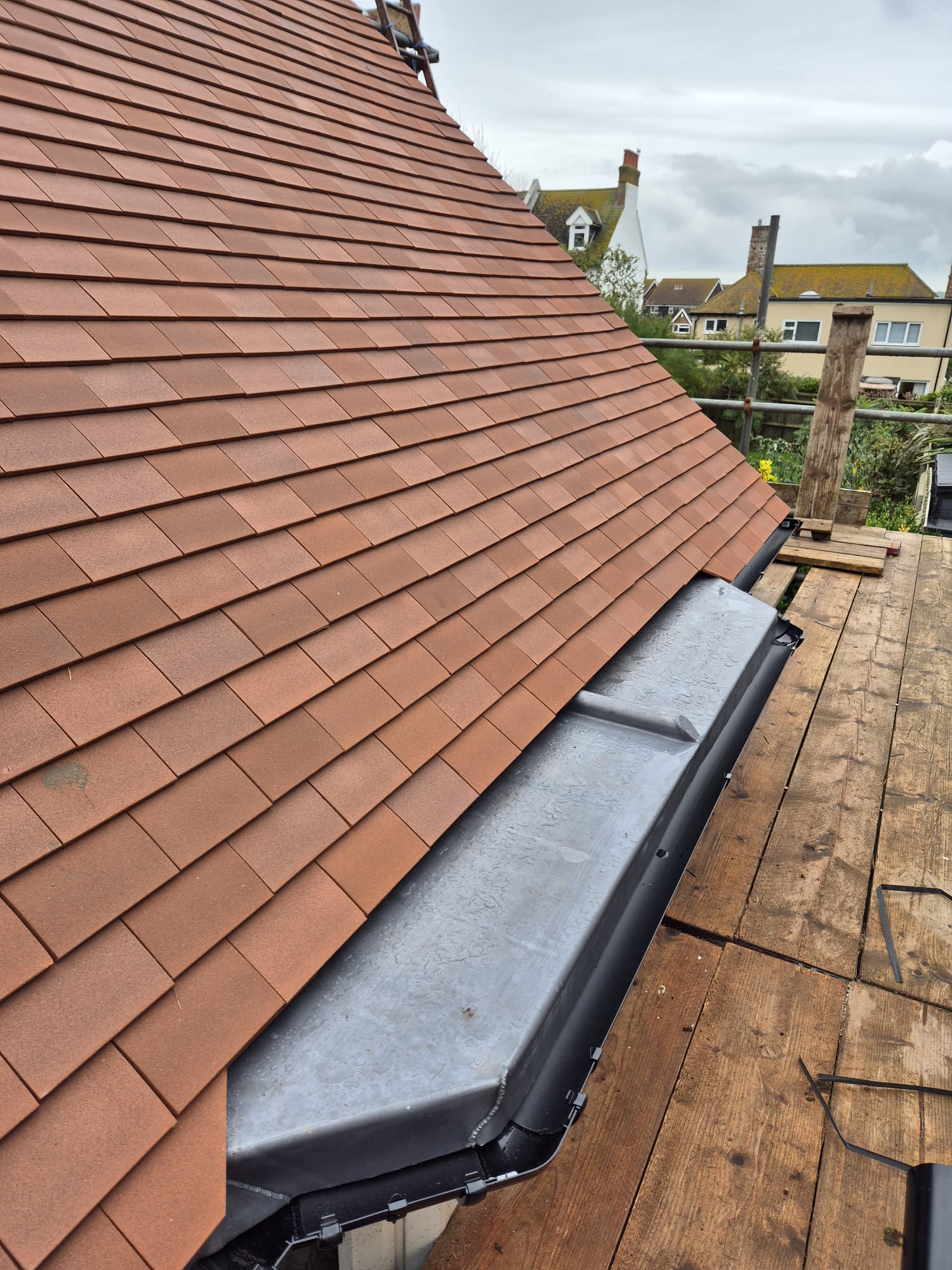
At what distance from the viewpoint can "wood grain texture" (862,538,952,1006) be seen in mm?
2400

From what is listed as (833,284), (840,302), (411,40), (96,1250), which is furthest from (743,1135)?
(833,284)

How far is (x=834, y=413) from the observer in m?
5.90

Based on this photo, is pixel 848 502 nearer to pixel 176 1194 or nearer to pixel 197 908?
pixel 197 908

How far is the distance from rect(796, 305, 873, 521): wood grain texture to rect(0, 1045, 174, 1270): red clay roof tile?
6044mm

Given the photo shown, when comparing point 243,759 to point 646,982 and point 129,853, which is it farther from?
point 646,982

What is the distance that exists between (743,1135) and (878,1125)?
1.18 feet

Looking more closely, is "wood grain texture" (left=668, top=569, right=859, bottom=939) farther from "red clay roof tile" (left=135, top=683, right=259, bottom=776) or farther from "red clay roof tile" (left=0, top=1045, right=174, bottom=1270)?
"red clay roof tile" (left=0, top=1045, right=174, bottom=1270)

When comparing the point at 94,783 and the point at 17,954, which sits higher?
the point at 94,783

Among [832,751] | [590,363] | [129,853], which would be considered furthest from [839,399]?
[129,853]

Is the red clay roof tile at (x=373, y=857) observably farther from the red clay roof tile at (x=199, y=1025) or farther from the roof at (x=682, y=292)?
the roof at (x=682, y=292)

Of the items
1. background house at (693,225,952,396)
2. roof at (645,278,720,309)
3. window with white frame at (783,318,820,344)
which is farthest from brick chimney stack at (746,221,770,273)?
roof at (645,278,720,309)

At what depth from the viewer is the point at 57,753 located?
3.91 ft

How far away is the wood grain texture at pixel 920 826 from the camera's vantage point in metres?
2.40

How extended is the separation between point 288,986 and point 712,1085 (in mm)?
1368
